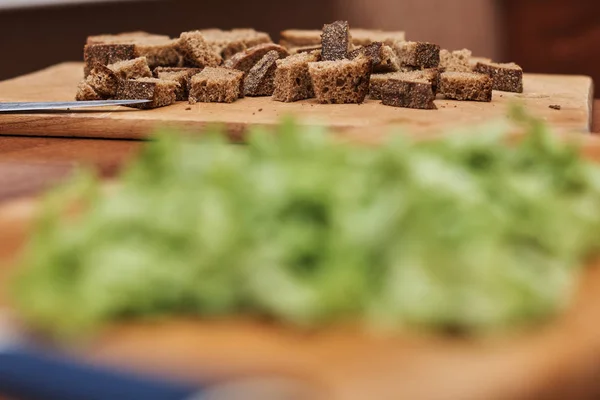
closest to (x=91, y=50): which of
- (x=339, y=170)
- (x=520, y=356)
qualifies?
(x=339, y=170)

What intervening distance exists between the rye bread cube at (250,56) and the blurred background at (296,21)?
1575 millimetres

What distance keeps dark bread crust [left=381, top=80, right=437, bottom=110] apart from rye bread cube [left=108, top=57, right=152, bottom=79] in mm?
743

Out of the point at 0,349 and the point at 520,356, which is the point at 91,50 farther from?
the point at 520,356

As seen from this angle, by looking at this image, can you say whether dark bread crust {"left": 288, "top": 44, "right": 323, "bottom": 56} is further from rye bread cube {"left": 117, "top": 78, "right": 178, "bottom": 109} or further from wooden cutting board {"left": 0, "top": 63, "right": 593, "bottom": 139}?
rye bread cube {"left": 117, "top": 78, "right": 178, "bottom": 109}

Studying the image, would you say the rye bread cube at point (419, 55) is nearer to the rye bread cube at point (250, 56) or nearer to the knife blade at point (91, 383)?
the rye bread cube at point (250, 56)

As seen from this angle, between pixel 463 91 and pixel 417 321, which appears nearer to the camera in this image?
pixel 417 321

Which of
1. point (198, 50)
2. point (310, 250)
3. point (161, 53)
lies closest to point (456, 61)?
point (198, 50)

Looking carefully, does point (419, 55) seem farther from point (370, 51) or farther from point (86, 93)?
point (86, 93)

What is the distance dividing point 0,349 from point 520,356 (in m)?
0.48

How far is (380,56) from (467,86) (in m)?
0.30

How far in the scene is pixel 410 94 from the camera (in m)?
2.44

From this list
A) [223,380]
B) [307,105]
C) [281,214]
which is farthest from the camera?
[307,105]

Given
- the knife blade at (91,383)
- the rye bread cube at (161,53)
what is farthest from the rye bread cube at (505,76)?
the knife blade at (91,383)

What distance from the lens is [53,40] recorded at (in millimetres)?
4578
